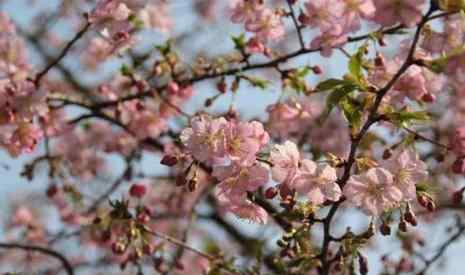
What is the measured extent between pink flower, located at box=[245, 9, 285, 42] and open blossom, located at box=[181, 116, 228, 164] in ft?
3.25

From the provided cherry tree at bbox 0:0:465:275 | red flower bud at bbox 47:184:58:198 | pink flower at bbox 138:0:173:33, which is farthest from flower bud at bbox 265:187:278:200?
pink flower at bbox 138:0:173:33

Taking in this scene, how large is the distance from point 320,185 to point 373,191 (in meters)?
0.15

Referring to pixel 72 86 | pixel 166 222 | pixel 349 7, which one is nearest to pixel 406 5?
pixel 349 7

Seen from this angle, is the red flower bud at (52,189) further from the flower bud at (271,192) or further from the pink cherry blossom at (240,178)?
the flower bud at (271,192)

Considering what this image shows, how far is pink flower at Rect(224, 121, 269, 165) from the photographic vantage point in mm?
2299

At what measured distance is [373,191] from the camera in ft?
7.32

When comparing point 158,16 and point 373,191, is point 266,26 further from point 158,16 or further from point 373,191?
point 158,16

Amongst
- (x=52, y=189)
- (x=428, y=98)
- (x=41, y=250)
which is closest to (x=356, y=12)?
(x=428, y=98)

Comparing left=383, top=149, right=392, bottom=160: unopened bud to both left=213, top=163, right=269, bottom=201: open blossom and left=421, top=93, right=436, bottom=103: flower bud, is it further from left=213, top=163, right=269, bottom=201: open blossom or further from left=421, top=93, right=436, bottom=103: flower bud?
left=213, top=163, right=269, bottom=201: open blossom

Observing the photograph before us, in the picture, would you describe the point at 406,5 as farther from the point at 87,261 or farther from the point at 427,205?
the point at 87,261

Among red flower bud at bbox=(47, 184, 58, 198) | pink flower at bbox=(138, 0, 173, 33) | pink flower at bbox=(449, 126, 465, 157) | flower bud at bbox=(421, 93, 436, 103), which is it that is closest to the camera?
pink flower at bbox=(449, 126, 465, 157)

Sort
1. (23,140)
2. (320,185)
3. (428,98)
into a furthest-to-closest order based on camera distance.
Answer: (23,140), (428,98), (320,185)

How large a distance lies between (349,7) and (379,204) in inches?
33.1

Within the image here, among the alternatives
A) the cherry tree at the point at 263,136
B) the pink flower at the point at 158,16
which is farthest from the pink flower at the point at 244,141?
the pink flower at the point at 158,16
